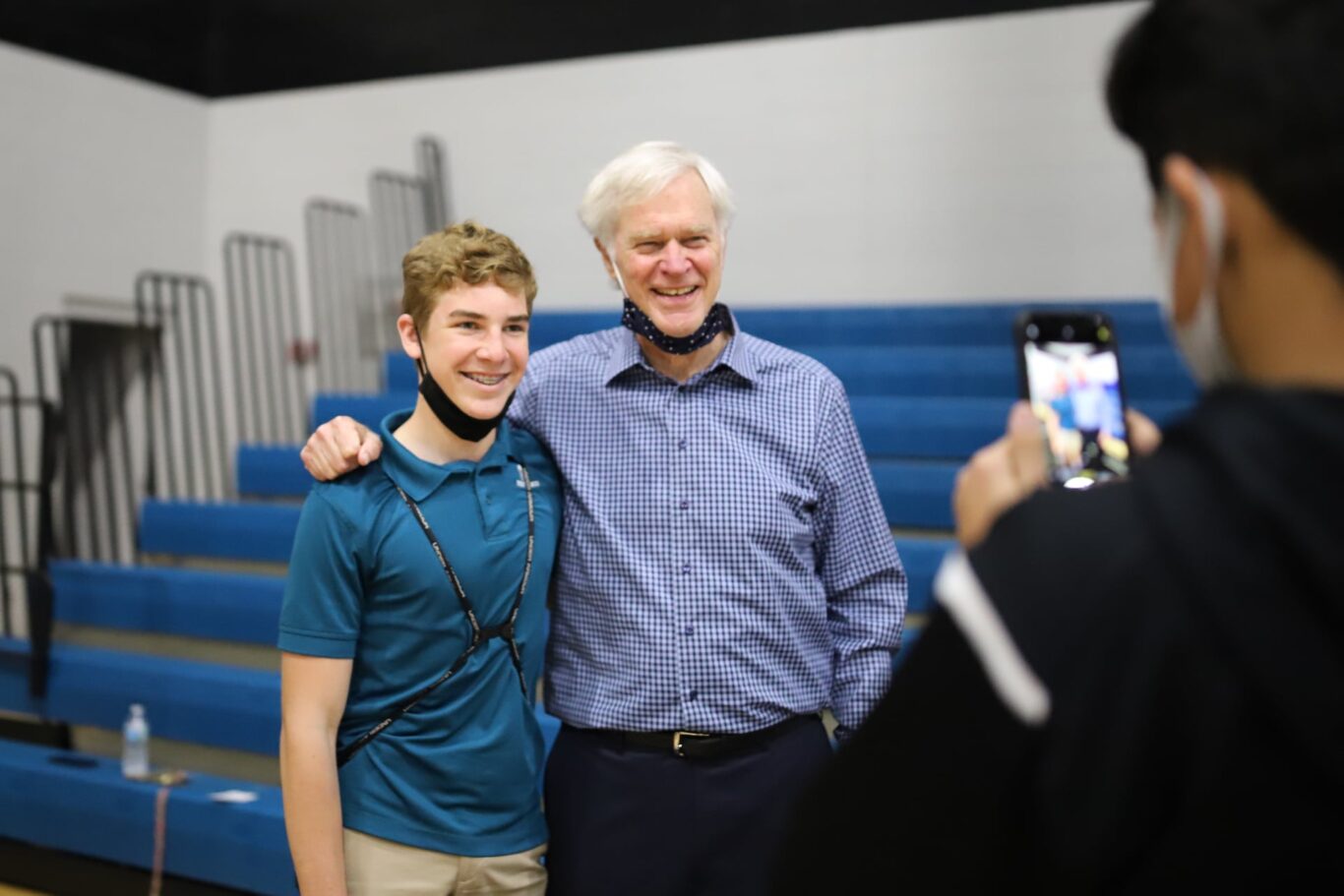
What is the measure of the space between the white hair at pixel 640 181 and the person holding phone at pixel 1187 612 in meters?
1.13

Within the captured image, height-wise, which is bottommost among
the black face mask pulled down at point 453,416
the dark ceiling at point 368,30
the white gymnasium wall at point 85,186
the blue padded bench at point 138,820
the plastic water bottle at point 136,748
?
the blue padded bench at point 138,820

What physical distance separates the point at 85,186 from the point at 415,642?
206 inches

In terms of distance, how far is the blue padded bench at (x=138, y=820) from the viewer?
132 inches

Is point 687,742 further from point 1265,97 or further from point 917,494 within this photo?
point 917,494

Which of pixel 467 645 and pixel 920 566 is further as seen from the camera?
pixel 920 566

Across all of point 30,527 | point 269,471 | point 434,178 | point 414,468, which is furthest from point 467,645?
point 434,178

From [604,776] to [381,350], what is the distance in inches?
180

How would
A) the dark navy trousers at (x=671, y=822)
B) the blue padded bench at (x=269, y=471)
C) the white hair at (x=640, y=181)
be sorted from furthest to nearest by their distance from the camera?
the blue padded bench at (x=269, y=471) < the white hair at (x=640, y=181) < the dark navy trousers at (x=671, y=822)

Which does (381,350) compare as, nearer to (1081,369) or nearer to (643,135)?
(643,135)

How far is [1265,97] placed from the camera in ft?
1.99

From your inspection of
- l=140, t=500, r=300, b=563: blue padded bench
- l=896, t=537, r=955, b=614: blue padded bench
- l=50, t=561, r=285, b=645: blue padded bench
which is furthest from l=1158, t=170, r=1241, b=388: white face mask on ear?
l=140, t=500, r=300, b=563: blue padded bench

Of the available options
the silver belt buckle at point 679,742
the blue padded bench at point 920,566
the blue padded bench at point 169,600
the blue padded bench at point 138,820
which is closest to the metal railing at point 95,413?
the blue padded bench at point 169,600

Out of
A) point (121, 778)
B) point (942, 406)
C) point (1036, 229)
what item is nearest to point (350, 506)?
point (121, 778)

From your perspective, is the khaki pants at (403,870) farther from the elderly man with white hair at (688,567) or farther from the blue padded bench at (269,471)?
the blue padded bench at (269,471)
